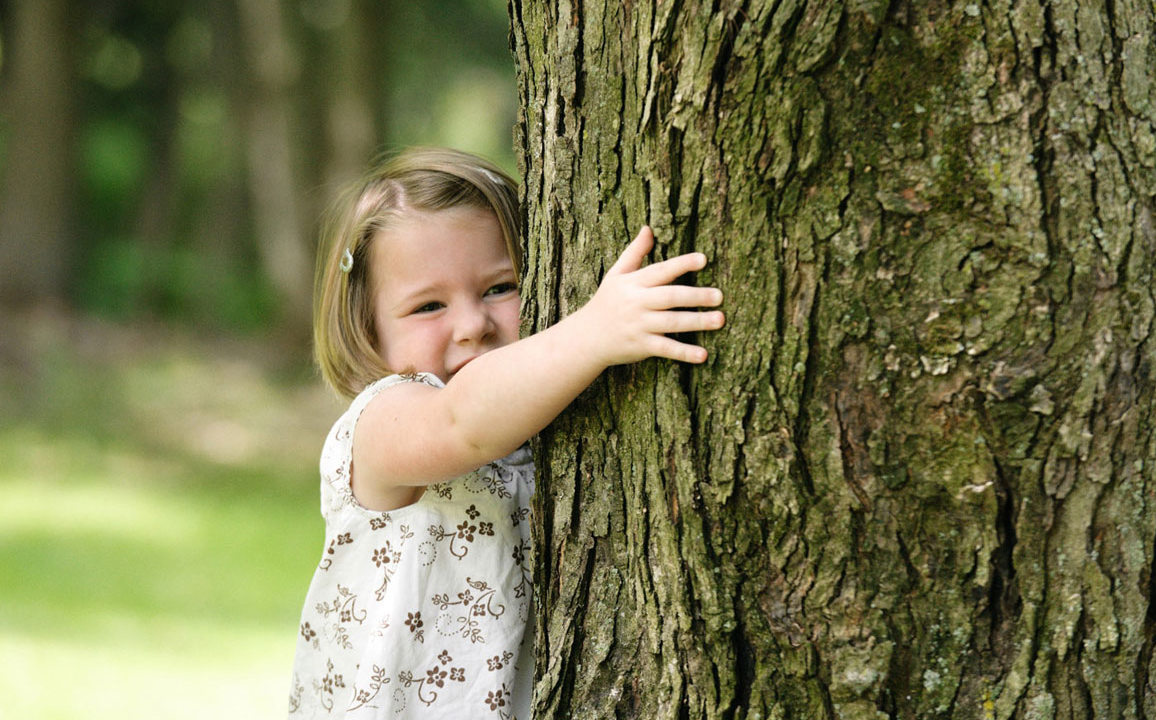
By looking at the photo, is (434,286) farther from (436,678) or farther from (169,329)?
(169,329)

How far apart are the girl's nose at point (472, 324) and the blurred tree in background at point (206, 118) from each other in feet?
18.0

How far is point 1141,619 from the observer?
167 centimetres

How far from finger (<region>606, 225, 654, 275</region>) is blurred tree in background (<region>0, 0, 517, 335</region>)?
6059mm

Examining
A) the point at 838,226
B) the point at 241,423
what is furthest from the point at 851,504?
the point at 241,423

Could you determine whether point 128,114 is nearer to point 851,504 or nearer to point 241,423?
point 241,423

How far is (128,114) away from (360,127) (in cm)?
1095

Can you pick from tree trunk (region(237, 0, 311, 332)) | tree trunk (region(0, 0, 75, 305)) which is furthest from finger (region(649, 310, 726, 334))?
tree trunk (region(0, 0, 75, 305))

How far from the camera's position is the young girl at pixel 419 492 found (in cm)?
231

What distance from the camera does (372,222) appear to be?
2523 mm

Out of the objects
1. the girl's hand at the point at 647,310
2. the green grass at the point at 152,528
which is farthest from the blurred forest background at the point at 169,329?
the girl's hand at the point at 647,310

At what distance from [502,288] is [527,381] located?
0.57m

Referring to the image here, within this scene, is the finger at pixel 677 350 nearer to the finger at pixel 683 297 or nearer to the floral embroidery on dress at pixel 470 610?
the finger at pixel 683 297

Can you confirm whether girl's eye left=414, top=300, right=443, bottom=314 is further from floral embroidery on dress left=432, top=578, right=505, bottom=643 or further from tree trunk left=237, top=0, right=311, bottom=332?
tree trunk left=237, top=0, right=311, bottom=332

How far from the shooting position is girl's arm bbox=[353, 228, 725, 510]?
1.79m
